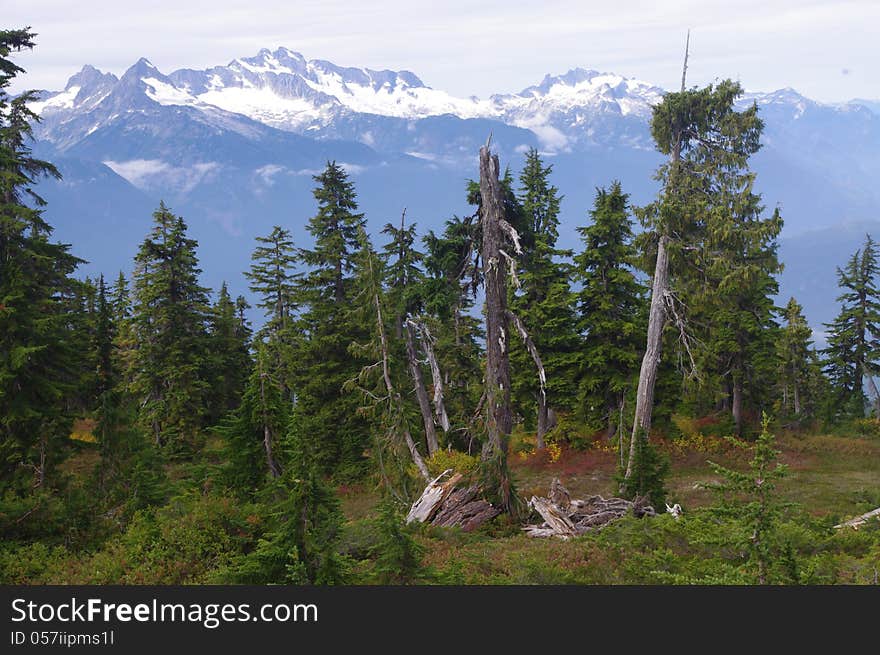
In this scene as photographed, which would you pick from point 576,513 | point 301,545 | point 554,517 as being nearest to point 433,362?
point 576,513

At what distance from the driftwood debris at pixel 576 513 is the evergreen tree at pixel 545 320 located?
1172cm

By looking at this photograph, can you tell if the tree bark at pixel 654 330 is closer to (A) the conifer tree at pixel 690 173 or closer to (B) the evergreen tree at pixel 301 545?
(A) the conifer tree at pixel 690 173

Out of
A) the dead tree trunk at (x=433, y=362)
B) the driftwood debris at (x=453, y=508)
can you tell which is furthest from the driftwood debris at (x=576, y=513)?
the dead tree trunk at (x=433, y=362)

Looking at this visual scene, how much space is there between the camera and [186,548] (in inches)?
410

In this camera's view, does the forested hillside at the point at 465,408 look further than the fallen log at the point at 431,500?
No

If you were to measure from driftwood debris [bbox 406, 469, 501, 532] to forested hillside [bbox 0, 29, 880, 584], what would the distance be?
0.27 ft

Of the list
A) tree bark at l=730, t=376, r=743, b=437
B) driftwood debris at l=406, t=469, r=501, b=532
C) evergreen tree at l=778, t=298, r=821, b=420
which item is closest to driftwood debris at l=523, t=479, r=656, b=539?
driftwood debris at l=406, t=469, r=501, b=532

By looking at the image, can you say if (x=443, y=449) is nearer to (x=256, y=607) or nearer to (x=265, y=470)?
(x=265, y=470)

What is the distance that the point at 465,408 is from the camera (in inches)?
1249

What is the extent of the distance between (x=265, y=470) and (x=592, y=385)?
1791 centimetres

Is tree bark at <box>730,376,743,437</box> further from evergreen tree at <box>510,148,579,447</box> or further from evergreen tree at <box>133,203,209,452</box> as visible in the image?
evergreen tree at <box>133,203,209,452</box>

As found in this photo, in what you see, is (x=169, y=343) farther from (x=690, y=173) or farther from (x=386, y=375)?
(x=690, y=173)

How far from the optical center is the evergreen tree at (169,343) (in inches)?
1248

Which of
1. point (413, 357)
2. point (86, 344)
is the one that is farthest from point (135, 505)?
point (86, 344)
